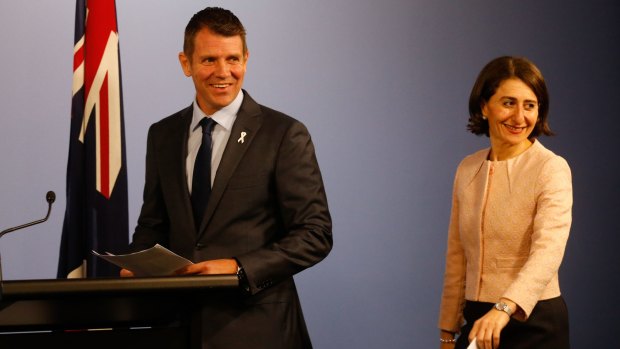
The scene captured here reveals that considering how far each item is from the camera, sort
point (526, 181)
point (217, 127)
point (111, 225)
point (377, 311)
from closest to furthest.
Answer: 1. point (526, 181)
2. point (217, 127)
3. point (111, 225)
4. point (377, 311)

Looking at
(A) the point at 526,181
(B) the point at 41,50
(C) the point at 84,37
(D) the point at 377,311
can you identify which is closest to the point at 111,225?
(C) the point at 84,37

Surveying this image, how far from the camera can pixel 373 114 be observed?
451 centimetres

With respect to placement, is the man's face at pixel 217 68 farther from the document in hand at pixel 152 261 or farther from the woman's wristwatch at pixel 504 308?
the woman's wristwatch at pixel 504 308

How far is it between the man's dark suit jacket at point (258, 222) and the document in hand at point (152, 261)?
20 cm

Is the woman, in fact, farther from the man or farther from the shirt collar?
the shirt collar

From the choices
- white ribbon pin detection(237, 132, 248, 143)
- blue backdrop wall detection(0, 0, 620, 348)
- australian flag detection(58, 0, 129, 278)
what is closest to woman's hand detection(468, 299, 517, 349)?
white ribbon pin detection(237, 132, 248, 143)

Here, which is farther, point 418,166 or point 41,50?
point 418,166

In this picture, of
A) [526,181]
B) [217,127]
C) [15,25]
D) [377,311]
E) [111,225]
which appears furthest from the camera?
[377,311]

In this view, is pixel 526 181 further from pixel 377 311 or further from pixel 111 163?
pixel 377 311

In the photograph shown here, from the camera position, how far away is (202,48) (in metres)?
2.48

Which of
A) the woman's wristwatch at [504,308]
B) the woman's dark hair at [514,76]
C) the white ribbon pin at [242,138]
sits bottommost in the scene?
the woman's wristwatch at [504,308]

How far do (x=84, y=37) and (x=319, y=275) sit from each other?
167 centimetres

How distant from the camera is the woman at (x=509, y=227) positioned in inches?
83.1

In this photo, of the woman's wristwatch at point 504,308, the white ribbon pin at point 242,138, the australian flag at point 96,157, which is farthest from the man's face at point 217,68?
the australian flag at point 96,157
